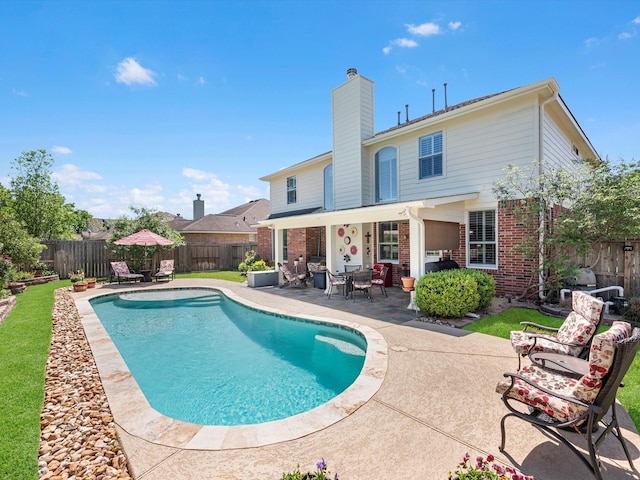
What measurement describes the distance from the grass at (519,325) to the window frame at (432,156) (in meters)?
5.18

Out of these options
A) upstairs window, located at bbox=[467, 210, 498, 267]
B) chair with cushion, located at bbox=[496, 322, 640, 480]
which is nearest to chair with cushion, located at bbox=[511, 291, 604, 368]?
chair with cushion, located at bbox=[496, 322, 640, 480]

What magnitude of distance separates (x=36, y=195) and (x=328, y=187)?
22084 millimetres

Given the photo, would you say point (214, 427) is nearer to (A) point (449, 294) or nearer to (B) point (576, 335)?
(B) point (576, 335)

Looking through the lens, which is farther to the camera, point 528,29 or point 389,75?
point 389,75

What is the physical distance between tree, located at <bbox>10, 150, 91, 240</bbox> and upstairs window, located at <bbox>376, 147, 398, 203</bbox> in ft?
77.7

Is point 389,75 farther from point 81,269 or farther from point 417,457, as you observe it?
point 81,269

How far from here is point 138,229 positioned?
56.4 ft

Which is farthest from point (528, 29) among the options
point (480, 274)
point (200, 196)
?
point (200, 196)

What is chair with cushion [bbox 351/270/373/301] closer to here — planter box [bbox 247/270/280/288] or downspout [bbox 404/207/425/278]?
downspout [bbox 404/207/425/278]

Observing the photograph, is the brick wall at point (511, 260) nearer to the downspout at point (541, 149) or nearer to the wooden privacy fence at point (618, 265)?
the downspout at point (541, 149)

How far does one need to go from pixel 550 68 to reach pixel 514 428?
12110 mm

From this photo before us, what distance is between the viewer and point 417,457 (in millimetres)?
2842

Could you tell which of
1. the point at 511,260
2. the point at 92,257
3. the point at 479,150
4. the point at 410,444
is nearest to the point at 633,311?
the point at 511,260

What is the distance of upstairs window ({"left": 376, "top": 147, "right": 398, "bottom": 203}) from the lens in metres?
12.4
